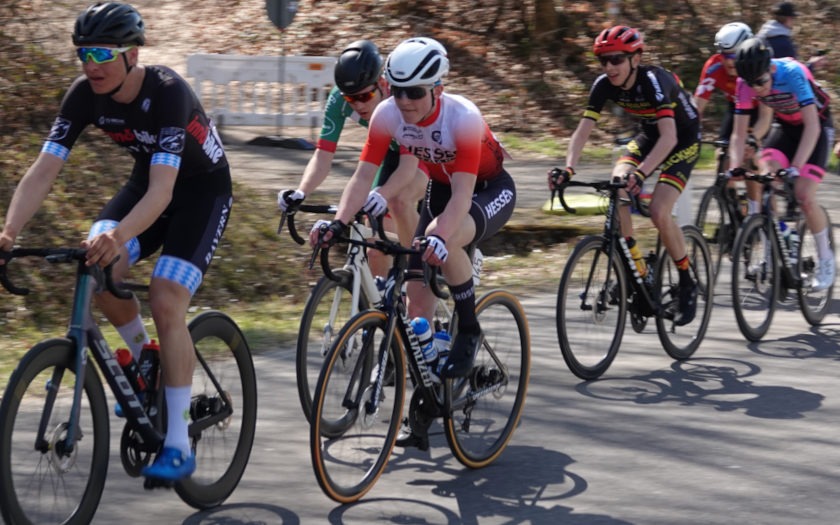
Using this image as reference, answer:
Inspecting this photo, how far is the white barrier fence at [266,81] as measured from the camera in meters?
17.6

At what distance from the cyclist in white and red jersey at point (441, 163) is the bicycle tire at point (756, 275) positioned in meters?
3.02

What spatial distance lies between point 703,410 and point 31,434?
4.02 m

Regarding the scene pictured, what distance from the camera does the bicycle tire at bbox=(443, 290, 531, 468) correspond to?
237 inches

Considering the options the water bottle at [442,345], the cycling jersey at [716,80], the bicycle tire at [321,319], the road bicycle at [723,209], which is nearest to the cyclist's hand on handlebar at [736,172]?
the road bicycle at [723,209]

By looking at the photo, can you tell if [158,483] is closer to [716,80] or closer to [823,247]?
[823,247]

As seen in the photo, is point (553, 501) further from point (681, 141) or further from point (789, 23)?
point (789, 23)

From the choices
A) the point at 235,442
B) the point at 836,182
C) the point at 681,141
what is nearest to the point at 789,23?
the point at 836,182

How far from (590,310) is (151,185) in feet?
12.3

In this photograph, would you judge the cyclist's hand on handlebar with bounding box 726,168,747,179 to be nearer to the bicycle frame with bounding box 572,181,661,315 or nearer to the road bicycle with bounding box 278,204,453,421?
the bicycle frame with bounding box 572,181,661,315

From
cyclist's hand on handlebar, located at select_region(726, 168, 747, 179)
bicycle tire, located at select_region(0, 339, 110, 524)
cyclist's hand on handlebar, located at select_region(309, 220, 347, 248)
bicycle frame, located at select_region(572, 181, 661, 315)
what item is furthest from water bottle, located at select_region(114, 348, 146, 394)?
cyclist's hand on handlebar, located at select_region(726, 168, 747, 179)

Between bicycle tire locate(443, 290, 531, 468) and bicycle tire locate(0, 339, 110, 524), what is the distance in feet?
5.86

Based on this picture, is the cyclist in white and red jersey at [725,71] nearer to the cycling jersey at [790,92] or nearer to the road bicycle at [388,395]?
the cycling jersey at [790,92]

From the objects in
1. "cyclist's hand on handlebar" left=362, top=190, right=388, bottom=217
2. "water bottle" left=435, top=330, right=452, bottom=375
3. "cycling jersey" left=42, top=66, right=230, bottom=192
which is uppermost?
"cycling jersey" left=42, top=66, right=230, bottom=192

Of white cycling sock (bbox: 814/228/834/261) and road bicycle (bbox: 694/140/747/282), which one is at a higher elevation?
white cycling sock (bbox: 814/228/834/261)
